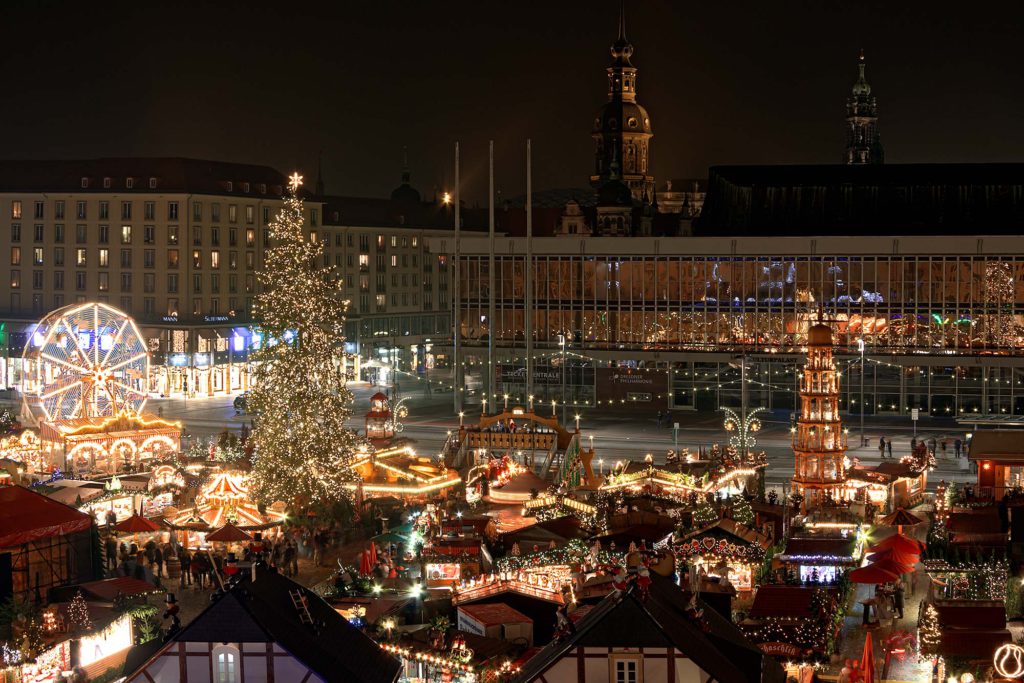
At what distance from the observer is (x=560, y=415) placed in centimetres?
7644

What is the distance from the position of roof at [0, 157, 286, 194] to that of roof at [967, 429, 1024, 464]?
63475 mm

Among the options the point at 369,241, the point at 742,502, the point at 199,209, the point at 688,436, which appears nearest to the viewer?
the point at 742,502

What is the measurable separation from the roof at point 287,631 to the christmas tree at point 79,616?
6.84 meters

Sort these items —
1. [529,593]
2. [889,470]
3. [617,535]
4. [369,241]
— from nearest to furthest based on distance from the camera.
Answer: [529,593], [617,535], [889,470], [369,241]

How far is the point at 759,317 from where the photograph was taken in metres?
79.6

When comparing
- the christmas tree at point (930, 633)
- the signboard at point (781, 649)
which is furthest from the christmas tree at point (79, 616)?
the christmas tree at point (930, 633)

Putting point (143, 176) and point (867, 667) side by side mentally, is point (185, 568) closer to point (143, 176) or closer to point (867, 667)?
point (867, 667)

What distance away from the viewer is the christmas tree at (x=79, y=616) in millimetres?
29594

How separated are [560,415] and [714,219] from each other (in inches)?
710

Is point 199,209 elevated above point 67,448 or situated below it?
above

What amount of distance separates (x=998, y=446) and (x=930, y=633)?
61.1 ft

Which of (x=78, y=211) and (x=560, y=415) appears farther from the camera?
(x=78, y=211)

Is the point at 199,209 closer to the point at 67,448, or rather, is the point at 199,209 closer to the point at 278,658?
the point at 67,448

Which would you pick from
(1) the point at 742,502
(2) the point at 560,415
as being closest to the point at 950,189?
(2) the point at 560,415
